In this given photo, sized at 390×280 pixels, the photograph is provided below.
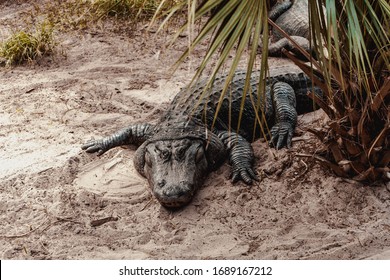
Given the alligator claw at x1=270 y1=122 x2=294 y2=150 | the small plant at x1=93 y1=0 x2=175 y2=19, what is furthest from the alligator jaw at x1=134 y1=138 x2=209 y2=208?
the small plant at x1=93 y1=0 x2=175 y2=19

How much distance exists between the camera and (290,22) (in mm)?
7223

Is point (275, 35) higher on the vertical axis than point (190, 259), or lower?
higher

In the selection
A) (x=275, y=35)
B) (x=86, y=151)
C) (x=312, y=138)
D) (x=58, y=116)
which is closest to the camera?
(x=312, y=138)

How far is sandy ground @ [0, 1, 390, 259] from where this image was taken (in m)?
3.55

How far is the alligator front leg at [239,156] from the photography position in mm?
4152

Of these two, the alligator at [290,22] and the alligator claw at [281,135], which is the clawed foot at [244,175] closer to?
the alligator claw at [281,135]

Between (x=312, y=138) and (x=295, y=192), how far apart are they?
62 centimetres

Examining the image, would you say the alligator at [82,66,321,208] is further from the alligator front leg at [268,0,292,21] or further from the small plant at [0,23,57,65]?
the alligator front leg at [268,0,292,21]

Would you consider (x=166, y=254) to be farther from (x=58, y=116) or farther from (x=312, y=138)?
(x=58, y=116)

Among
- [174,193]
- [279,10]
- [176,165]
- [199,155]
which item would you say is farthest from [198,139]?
[279,10]

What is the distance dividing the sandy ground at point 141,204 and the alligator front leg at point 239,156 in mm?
80

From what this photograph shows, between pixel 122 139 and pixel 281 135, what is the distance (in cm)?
127

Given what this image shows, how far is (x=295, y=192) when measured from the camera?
154 inches

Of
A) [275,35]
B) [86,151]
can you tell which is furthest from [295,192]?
[275,35]
